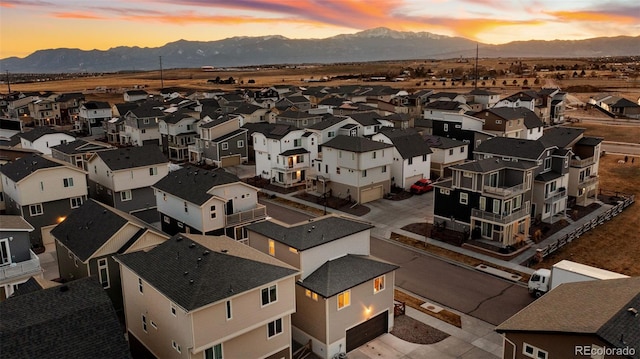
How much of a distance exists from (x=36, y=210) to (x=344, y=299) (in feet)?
98.7

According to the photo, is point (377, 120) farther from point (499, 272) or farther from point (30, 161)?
point (30, 161)

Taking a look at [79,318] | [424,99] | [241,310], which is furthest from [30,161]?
[424,99]

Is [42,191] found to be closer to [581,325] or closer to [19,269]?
[19,269]

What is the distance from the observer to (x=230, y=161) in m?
71.9

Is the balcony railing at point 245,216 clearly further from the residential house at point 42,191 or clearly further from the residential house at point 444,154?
the residential house at point 444,154

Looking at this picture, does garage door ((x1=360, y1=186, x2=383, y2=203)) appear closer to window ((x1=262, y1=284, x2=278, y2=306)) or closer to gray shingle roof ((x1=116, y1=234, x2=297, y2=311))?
gray shingle roof ((x1=116, y1=234, x2=297, y2=311))

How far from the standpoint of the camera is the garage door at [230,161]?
7094cm

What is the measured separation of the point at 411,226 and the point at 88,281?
29.9 meters

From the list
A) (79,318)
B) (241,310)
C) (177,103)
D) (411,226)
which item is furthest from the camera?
(177,103)

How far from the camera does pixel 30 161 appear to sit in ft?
138

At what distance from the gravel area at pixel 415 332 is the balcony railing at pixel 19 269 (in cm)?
2242

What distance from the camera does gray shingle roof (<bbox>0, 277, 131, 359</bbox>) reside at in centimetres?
1783

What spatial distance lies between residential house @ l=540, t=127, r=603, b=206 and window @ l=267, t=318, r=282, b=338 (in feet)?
123

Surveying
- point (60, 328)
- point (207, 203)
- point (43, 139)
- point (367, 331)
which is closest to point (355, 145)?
point (207, 203)
